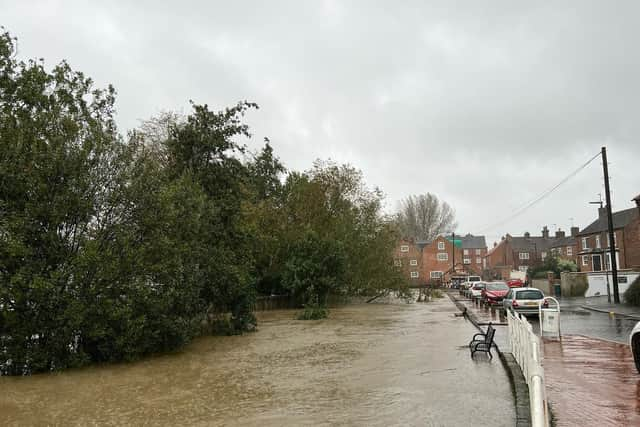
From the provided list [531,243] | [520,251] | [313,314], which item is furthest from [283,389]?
[531,243]

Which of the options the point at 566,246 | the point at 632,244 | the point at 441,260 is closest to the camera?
the point at 632,244

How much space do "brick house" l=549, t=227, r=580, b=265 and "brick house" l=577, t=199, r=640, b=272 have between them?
13382 millimetres

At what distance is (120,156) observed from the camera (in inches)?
653

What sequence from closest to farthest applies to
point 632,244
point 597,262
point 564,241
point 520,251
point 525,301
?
point 525,301, point 632,244, point 597,262, point 564,241, point 520,251

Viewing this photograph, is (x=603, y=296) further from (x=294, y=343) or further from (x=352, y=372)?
(x=352, y=372)

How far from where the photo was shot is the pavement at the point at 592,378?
7.70 meters

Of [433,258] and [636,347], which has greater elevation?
[433,258]

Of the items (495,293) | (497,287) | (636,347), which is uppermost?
(497,287)

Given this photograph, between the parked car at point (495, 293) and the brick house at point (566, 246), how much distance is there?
46.0m

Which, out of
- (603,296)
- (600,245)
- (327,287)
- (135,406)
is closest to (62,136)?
(135,406)

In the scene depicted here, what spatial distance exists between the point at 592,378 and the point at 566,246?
78.7m

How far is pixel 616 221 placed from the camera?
57062 millimetres

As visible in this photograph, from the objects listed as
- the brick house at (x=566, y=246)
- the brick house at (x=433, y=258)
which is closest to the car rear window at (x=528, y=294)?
the brick house at (x=566, y=246)

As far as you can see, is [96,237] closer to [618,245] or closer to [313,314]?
[313,314]
